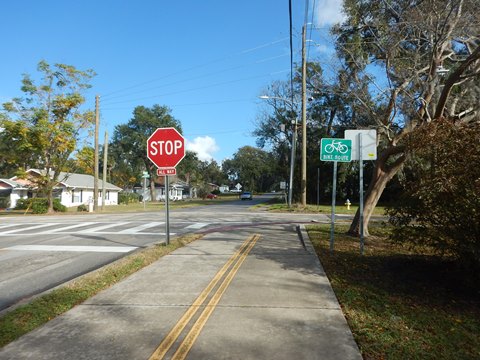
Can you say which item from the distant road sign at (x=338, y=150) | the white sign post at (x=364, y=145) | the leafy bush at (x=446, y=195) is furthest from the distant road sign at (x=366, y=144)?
the leafy bush at (x=446, y=195)

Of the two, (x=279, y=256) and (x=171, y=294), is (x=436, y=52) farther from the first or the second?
(x=171, y=294)

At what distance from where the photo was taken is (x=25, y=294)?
7.03 metres

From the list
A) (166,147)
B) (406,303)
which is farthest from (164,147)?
(406,303)

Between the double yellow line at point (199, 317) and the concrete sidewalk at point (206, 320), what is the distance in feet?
0.04

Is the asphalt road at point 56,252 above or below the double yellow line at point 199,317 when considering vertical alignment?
below

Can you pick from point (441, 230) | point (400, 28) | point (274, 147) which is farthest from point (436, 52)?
point (274, 147)

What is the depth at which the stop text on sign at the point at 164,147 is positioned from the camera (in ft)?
35.8

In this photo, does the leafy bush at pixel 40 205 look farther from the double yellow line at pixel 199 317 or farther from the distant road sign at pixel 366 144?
the distant road sign at pixel 366 144

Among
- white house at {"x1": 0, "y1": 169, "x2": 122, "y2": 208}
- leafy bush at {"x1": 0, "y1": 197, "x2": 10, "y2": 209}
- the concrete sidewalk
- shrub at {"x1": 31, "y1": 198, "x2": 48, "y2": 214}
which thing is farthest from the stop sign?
leafy bush at {"x1": 0, "y1": 197, "x2": 10, "y2": 209}

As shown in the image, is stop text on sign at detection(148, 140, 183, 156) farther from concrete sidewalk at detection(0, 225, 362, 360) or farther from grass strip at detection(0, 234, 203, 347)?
concrete sidewalk at detection(0, 225, 362, 360)

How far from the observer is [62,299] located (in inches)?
244

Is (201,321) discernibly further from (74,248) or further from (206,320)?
(74,248)

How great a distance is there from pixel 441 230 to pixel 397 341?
9.84 ft

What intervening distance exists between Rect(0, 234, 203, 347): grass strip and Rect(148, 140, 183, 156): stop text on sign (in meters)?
2.81
